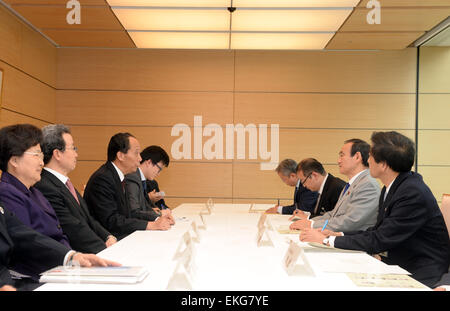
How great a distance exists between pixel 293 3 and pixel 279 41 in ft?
4.93

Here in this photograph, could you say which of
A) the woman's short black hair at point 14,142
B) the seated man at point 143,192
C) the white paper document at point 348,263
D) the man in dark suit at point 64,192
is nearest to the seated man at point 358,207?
the white paper document at point 348,263

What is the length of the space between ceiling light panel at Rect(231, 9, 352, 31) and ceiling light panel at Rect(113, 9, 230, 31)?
22 cm

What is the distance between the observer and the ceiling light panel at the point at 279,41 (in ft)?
21.8

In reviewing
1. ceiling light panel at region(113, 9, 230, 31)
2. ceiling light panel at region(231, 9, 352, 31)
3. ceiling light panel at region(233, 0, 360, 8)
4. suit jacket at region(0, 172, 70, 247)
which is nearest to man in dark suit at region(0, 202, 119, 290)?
suit jacket at region(0, 172, 70, 247)

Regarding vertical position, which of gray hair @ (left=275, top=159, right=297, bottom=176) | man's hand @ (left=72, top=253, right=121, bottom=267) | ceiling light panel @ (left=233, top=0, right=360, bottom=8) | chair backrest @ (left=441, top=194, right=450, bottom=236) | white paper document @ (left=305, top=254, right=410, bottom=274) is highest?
ceiling light panel @ (left=233, top=0, right=360, bottom=8)

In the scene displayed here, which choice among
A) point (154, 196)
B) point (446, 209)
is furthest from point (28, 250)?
point (154, 196)

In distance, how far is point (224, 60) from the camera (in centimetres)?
742

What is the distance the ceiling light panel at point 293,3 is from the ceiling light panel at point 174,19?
0.37 m

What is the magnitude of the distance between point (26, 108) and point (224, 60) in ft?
10.4

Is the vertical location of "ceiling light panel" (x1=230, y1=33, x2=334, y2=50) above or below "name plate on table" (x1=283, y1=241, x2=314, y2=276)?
above

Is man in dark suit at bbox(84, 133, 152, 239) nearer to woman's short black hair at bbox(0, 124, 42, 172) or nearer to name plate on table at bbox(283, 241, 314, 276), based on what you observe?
woman's short black hair at bbox(0, 124, 42, 172)

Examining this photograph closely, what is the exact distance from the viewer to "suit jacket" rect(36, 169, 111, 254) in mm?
2828

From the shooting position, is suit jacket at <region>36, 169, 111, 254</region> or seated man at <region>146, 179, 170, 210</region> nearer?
suit jacket at <region>36, 169, 111, 254</region>

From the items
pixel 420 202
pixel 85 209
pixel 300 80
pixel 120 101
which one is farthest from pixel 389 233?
pixel 120 101
